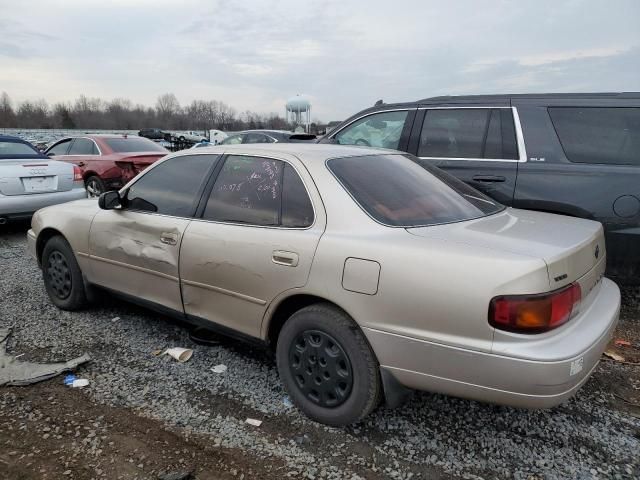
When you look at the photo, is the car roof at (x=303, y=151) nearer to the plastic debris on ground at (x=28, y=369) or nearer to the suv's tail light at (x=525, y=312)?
the suv's tail light at (x=525, y=312)

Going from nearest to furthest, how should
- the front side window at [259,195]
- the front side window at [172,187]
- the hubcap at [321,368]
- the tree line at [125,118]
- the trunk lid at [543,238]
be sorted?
the trunk lid at [543,238], the hubcap at [321,368], the front side window at [259,195], the front side window at [172,187], the tree line at [125,118]

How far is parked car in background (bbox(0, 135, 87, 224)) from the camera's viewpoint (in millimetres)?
6559

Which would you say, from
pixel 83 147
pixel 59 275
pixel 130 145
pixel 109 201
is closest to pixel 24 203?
pixel 59 275

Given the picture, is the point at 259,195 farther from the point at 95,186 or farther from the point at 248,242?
the point at 95,186

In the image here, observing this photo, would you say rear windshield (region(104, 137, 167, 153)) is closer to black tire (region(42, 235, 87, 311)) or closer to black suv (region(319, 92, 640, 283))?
black tire (region(42, 235, 87, 311))

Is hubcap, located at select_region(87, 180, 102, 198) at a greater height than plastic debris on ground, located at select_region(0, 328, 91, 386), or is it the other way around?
hubcap, located at select_region(87, 180, 102, 198)

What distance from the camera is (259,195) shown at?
9.64ft

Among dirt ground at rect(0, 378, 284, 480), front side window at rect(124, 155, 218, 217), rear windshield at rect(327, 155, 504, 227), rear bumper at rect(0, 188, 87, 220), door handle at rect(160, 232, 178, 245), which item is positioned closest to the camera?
dirt ground at rect(0, 378, 284, 480)

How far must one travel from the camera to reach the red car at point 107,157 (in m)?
9.27

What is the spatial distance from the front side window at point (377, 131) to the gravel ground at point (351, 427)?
2.65 meters

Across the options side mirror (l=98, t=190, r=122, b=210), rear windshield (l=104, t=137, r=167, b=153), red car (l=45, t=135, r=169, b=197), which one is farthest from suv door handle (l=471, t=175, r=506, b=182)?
rear windshield (l=104, t=137, r=167, b=153)

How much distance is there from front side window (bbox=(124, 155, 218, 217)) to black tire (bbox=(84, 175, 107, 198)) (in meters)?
6.33

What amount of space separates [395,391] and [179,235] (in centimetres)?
173

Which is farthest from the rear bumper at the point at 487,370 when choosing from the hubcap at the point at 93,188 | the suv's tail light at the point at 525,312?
the hubcap at the point at 93,188
